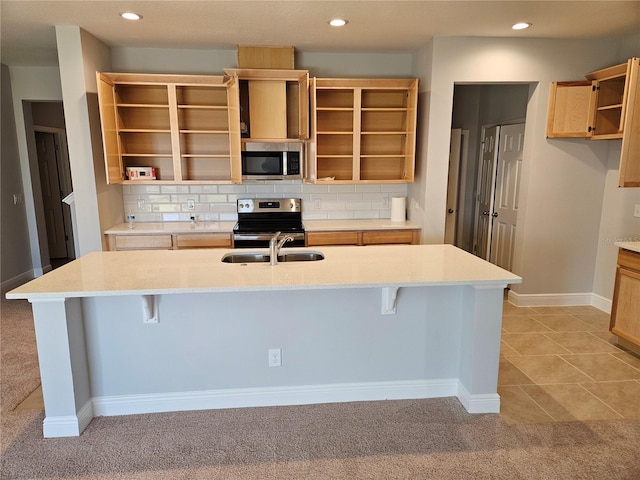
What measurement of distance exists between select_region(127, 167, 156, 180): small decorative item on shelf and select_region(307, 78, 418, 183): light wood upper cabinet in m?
1.61

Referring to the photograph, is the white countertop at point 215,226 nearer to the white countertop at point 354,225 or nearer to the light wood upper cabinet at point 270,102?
the white countertop at point 354,225

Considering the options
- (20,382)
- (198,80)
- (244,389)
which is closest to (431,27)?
(198,80)

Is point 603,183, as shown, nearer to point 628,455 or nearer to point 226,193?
point 628,455

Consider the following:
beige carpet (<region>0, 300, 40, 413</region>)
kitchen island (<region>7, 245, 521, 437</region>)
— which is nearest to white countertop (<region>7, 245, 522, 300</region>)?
kitchen island (<region>7, 245, 521, 437</region>)

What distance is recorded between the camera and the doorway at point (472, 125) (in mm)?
4953

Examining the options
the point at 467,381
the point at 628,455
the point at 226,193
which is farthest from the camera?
the point at 226,193

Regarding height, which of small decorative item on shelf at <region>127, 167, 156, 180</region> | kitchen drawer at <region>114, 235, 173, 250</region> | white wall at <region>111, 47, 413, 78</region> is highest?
white wall at <region>111, 47, 413, 78</region>

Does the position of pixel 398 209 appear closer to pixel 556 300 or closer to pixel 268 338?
pixel 556 300

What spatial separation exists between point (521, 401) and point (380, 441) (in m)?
1.01

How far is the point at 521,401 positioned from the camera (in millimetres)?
2562

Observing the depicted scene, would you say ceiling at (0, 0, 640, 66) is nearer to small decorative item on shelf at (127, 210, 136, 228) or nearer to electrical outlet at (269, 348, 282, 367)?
small decorative item on shelf at (127, 210, 136, 228)

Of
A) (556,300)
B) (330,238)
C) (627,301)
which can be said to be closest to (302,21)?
(330,238)

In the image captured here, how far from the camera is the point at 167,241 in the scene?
395 cm

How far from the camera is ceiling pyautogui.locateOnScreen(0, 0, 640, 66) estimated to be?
298 cm
